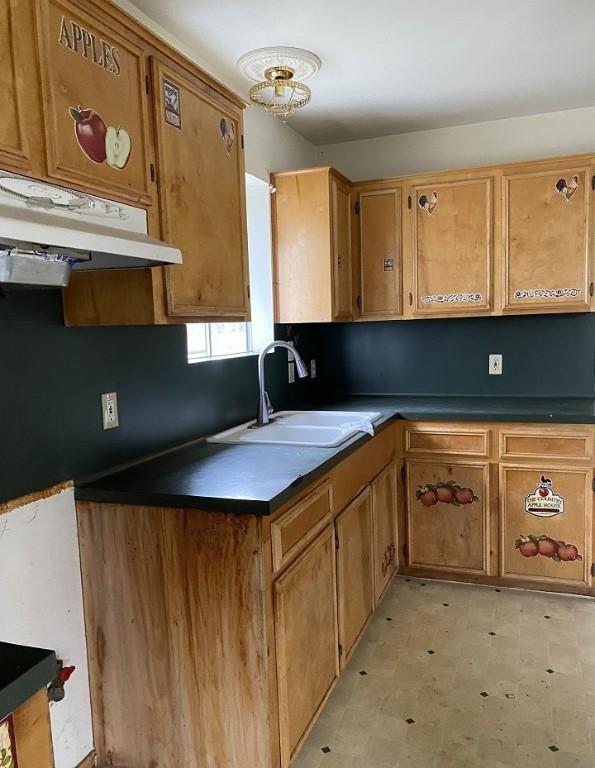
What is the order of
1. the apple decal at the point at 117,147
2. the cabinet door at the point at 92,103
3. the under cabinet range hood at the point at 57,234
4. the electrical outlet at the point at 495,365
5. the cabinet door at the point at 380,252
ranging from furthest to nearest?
1. the electrical outlet at the point at 495,365
2. the cabinet door at the point at 380,252
3. the apple decal at the point at 117,147
4. the cabinet door at the point at 92,103
5. the under cabinet range hood at the point at 57,234

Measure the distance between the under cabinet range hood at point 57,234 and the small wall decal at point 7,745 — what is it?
784 mm

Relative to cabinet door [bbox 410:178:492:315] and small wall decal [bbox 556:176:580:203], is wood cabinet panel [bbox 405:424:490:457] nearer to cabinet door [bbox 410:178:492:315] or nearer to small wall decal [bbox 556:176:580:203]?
cabinet door [bbox 410:178:492:315]

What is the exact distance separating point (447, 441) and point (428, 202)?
4.12ft

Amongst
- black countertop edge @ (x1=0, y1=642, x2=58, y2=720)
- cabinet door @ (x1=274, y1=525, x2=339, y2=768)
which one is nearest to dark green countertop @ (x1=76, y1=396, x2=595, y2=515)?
cabinet door @ (x1=274, y1=525, x2=339, y2=768)

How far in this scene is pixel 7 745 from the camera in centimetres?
85

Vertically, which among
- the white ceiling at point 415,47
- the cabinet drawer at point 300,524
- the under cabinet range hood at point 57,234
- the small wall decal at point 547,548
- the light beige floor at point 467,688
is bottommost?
the light beige floor at point 467,688

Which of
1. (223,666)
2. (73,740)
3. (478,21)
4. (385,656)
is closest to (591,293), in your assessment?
(478,21)

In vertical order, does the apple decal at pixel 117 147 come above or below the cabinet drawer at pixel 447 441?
above

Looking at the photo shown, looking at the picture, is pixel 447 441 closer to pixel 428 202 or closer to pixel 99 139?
pixel 428 202

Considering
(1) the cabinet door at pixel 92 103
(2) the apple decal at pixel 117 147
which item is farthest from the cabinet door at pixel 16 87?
(2) the apple decal at pixel 117 147

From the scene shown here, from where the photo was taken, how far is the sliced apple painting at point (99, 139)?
1.42 m

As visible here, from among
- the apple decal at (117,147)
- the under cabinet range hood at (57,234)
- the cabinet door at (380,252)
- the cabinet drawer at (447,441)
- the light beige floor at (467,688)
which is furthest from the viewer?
the cabinet door at (380,252)

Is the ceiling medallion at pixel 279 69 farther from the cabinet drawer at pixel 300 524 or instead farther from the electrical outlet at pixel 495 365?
the electrical outlet at pixel 495 365

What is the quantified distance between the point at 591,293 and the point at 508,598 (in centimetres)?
154
